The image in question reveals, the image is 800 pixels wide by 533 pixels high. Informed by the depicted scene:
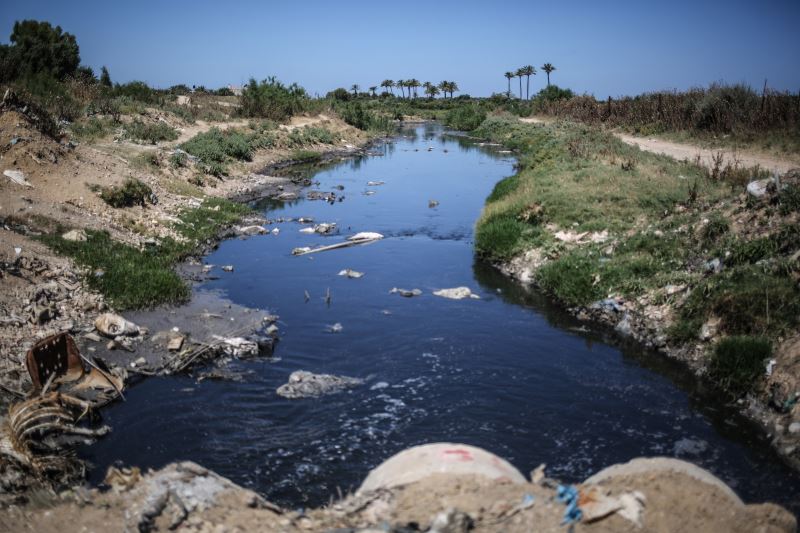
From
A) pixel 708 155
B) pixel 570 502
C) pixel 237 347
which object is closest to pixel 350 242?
pixel 237 347

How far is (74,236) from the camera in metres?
14.5

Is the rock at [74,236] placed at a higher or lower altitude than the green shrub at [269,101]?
lower

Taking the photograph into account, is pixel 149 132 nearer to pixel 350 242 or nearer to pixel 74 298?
pixel 350 242

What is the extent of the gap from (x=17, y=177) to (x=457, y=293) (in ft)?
43.3

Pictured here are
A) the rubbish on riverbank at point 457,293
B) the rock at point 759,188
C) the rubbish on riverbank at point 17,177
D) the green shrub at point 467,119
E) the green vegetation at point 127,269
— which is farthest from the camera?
the green shrub at point 467,119

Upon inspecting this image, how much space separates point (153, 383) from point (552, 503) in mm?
7448

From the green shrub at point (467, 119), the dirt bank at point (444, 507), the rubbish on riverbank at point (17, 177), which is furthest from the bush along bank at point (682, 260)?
the green shrub at point (467, 119)

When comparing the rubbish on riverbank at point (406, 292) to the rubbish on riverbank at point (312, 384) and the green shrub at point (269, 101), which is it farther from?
the green shrub at point (269, 101)

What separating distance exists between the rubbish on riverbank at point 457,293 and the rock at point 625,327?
3.61 metres

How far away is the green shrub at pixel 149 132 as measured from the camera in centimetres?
2914

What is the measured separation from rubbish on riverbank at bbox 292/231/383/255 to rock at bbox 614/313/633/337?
381 inches

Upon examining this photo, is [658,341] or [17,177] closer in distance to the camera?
[658,341]

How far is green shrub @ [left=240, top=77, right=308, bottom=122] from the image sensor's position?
4719cm

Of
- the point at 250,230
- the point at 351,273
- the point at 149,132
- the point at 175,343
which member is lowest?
the point at 175,343
